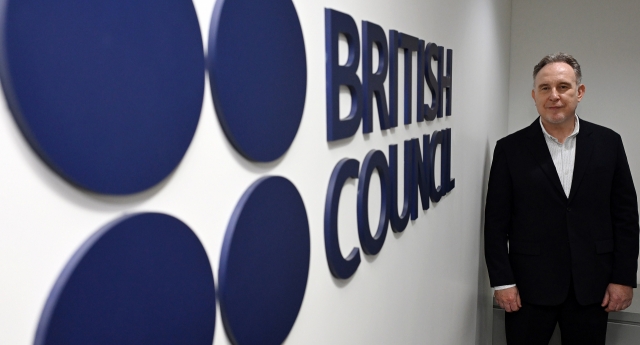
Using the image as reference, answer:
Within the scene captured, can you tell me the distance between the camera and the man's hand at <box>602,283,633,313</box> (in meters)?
2.43

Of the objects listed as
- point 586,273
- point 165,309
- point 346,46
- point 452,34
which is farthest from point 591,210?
point 165,309

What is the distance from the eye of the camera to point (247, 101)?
815 millimetres

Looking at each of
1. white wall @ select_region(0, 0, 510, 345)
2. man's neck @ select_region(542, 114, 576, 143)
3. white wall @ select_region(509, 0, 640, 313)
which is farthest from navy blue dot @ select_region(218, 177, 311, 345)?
white wall @ select_region(509, 0, 640, 313)

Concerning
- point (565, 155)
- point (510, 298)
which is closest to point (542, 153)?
point (565, 155)

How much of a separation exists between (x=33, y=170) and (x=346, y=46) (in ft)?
2.54

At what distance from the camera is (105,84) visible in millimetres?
563

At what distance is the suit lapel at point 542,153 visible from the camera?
2430 mm

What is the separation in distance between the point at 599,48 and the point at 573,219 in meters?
1.53

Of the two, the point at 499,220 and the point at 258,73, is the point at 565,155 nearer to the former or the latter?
the point at 499,220

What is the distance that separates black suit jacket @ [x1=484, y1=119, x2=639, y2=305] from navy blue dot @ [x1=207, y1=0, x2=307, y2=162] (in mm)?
1847

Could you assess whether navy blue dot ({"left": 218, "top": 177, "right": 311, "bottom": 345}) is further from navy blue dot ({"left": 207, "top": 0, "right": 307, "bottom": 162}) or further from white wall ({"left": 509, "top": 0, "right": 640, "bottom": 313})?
white wall ({"left": 509, "top": 0, "right": 640, "bottom": 313})

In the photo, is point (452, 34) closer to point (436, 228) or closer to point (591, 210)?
point (436, 228)

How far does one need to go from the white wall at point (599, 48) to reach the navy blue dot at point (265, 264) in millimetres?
2980

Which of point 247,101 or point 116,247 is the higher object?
point 247,101
